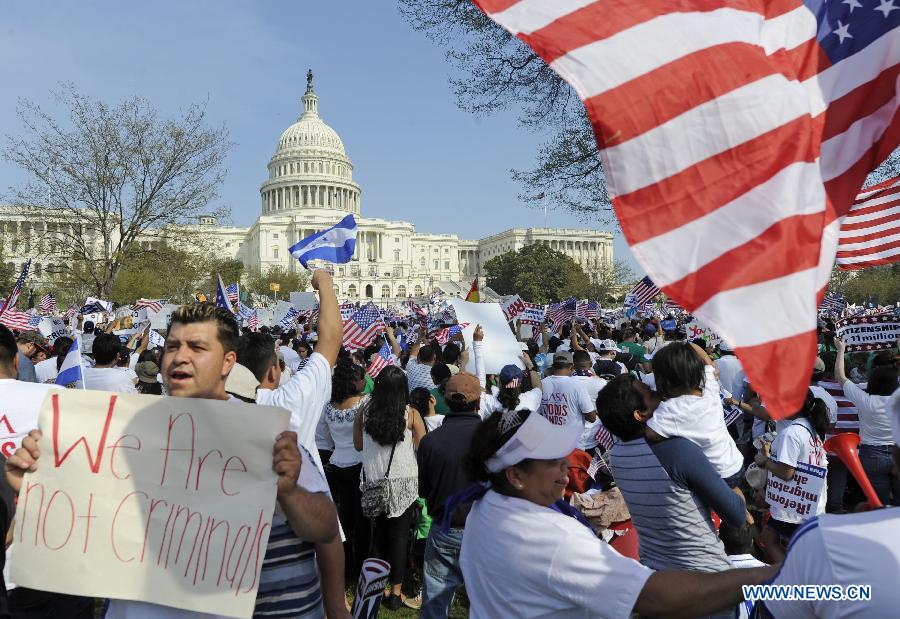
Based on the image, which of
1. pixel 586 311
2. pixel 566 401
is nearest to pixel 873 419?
pixel 566 401

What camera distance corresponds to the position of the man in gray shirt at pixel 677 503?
9.52 ft

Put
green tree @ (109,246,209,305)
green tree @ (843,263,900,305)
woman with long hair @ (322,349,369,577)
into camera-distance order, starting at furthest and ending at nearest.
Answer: green tree @ (843,263,900,305) < green tree @ (109,246,209,305) < woman with long hair @ (322,349,369,577)

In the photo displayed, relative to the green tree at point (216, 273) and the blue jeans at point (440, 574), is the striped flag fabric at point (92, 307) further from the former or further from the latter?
the blue jeans at point (440, 574)

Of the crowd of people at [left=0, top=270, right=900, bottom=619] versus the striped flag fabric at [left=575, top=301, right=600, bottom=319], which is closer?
the crowd of people at [left=0, top=270, right=900, bottom=619]

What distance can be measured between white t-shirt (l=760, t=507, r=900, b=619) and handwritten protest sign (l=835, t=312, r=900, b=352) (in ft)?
20.9

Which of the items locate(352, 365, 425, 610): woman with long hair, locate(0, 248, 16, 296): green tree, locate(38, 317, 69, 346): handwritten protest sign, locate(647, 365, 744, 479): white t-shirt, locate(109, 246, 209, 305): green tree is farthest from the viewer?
locate(0, 248, 16, 296): green tree

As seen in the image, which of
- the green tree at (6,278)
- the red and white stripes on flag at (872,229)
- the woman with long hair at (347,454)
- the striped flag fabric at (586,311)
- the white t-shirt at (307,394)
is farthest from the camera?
the green tree at (6,278)

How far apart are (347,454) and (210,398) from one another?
3427 mm

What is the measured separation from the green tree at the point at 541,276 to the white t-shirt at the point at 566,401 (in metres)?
59.5

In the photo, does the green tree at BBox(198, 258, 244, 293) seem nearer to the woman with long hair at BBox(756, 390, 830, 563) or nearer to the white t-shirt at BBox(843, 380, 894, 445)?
the white t-shirt at BBox(843, 380, 894, 445)

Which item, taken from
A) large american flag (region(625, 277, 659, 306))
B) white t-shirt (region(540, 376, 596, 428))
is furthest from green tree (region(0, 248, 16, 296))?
white t-shirt (region(540, 376, 596, 428))

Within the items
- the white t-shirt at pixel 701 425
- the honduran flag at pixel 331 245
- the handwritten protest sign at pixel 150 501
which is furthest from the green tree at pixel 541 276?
the handwritten protest sign at pixel 150 501

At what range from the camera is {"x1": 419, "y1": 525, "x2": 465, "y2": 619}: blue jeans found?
12.9ft

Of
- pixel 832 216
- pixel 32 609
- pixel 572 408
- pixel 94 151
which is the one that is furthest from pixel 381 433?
pixel 94 151
